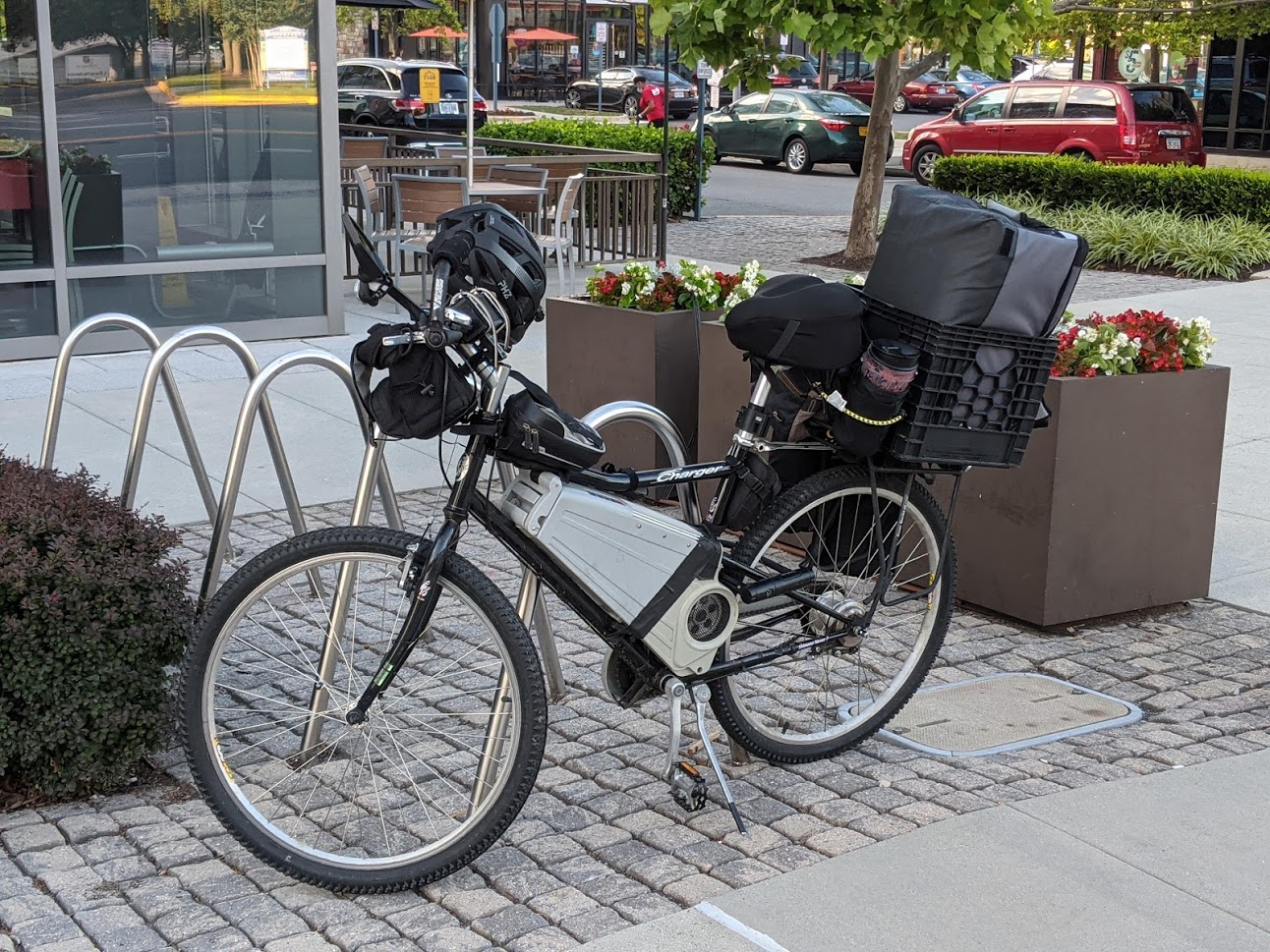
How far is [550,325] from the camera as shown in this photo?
7.20m

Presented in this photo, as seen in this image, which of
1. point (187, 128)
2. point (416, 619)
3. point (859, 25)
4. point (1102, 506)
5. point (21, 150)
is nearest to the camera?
point (416, 619)

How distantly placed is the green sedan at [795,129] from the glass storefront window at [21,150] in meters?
17.8

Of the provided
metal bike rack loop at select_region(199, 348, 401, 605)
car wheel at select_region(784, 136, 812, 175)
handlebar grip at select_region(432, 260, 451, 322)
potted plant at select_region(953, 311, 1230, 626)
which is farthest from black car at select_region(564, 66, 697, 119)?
handlebar grip at select_region(432, 260, 451, 322)

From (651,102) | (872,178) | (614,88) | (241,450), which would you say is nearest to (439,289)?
(241,450)

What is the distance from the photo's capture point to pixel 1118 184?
57.9 ft

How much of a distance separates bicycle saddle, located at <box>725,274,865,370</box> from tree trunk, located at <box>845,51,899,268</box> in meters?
11.5

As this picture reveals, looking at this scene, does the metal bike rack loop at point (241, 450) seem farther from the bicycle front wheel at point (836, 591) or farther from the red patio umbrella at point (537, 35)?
the red patio umbrella at point (537, 35)

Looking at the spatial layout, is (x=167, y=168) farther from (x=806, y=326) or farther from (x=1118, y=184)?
(x=1118, y=184)

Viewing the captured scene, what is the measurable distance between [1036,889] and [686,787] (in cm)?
83

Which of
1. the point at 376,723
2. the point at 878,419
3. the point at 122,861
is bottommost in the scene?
the point at 122,861

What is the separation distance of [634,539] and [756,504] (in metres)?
0.50

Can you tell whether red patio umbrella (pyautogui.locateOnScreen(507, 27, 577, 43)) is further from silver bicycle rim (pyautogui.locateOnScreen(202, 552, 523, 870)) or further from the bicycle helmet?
the bicycle helmet

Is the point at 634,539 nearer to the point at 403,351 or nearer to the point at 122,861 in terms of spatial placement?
the point at 403,351

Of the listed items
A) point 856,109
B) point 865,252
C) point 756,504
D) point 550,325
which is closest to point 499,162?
point 865,252
